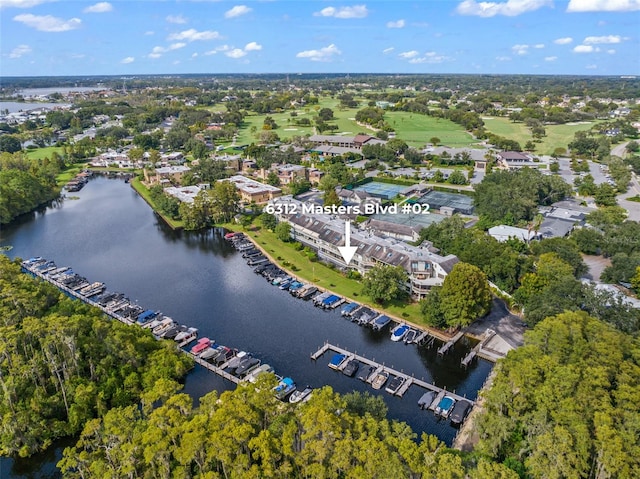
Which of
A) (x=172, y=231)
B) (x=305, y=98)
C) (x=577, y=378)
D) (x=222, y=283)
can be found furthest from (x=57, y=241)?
(x=305, y=98)

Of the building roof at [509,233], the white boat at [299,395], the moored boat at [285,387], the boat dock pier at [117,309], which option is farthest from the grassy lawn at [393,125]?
the white boat at [299,395]

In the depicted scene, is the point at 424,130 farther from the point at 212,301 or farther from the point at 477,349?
the point at 477,349

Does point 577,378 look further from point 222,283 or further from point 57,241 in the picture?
→ point 57,241

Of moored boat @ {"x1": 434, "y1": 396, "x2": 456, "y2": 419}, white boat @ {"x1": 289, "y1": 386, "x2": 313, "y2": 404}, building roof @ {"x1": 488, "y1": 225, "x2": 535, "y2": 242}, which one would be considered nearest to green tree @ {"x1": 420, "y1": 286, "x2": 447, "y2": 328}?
moored boat @ {"x1": 434, "y1": 396, "x2": 456, "y2": 419}

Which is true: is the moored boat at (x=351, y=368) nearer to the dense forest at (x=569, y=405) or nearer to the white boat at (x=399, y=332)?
the white boat at (x=399, y=332)

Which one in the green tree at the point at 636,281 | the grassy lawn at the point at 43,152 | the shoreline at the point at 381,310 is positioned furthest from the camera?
the grassy lawn at the point at 43,152
